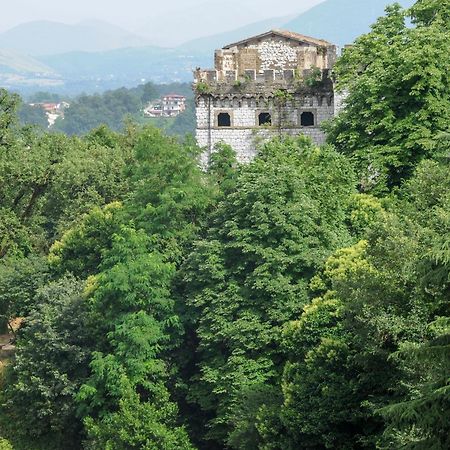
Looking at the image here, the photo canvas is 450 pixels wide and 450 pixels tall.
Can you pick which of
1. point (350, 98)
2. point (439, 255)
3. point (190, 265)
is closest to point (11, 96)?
point (350, 98)

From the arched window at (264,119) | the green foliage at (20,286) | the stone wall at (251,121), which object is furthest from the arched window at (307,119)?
the green foliage at (20,286)

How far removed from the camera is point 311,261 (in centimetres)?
3284

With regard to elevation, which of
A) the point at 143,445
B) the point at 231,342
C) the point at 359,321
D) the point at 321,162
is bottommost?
the point at 143,445

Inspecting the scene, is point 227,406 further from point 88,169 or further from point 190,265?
point 88,169

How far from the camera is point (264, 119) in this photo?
5081 cm

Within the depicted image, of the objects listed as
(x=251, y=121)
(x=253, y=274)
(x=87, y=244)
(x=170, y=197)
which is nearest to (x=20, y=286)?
(x=87, y=244)

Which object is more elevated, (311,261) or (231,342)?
(311,261)

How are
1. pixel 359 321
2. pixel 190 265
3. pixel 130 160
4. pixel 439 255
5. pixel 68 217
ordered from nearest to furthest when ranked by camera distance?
pixel 439 255 → pixel 359 321 → pixel 190 265 → pixel 68 217 → pixel 130 160

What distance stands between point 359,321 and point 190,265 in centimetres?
1043

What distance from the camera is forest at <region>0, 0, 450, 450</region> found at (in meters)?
26.7

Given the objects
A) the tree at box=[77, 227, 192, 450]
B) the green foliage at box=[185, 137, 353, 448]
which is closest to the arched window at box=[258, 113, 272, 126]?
the green foliage at box=[185, 137, 353, 448]

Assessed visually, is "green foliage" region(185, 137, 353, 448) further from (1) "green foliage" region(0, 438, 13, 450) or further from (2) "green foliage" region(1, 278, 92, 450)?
(1) "green foliage" region(0, 438, 13, 450)

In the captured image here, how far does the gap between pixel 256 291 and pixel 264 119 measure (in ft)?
62.5

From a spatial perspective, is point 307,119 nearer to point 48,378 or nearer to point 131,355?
point 131,355
